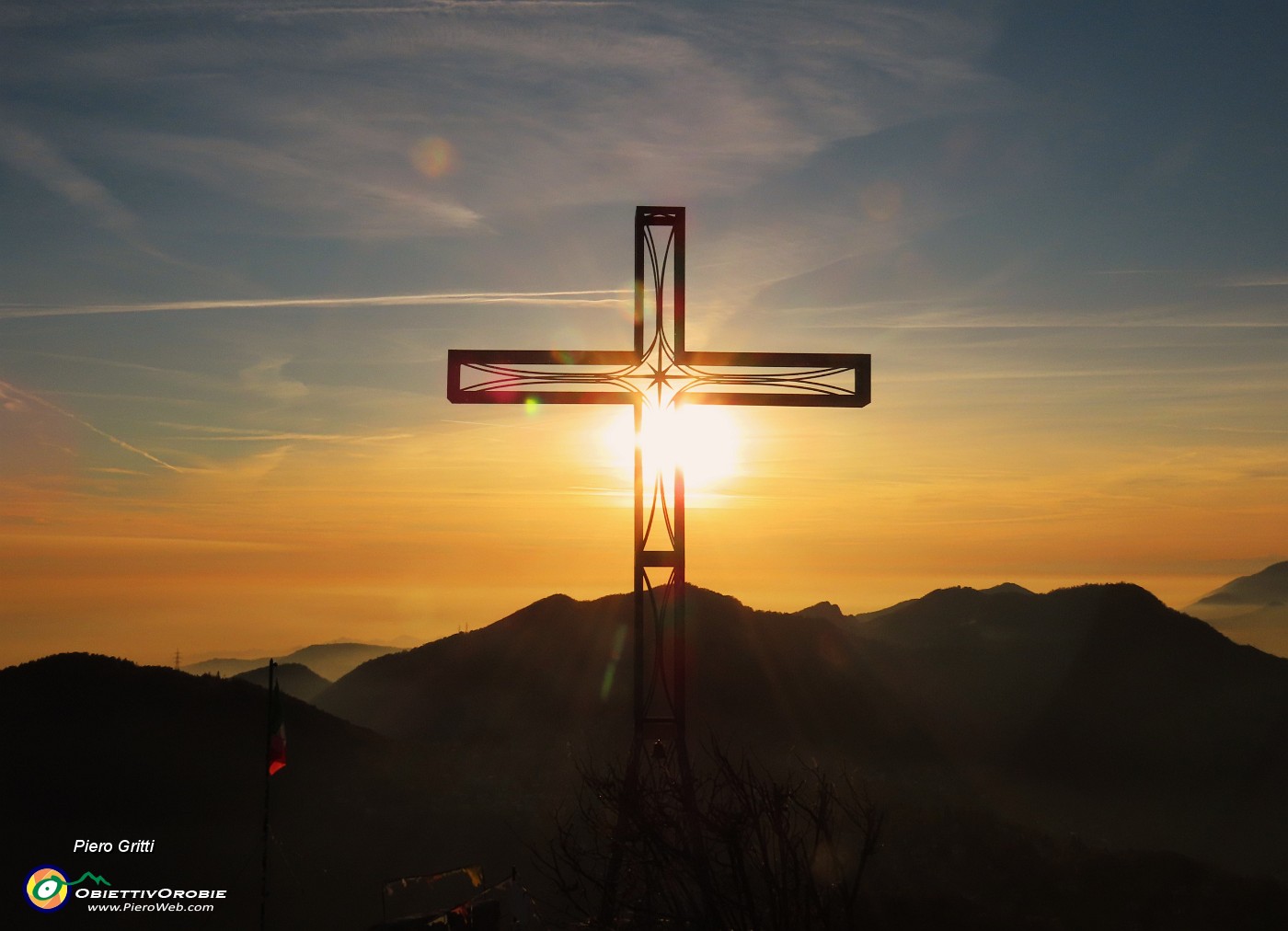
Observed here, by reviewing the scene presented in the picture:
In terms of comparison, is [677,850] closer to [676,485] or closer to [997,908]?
[676,485]

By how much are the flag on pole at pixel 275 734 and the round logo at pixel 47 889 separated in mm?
12755

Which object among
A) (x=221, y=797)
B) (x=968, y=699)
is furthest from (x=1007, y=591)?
(x=221, y=797)

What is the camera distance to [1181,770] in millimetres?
76812

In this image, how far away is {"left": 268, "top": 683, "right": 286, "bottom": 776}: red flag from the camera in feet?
62.1

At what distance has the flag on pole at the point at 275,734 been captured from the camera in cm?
1892

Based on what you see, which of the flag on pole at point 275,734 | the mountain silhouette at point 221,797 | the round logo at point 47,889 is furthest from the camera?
the mountain silhouette at point 221,797

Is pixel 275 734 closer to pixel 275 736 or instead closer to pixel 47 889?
pixel 275 736

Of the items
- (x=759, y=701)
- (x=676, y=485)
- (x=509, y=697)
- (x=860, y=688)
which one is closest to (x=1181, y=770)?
(x=860, y=688)

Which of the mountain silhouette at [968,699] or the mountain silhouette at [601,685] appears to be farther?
the mountain silhouette at [968,699]

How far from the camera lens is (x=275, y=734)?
1931 centimetres

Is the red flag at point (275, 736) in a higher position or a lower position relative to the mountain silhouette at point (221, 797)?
higher

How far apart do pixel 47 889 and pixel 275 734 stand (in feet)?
46.0

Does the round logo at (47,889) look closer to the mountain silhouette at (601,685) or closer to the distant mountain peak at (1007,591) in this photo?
the mountain silhouette at (601,685)

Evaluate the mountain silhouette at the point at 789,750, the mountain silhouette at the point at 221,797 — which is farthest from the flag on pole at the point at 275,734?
the mountain silhouette at the point at 221,797
